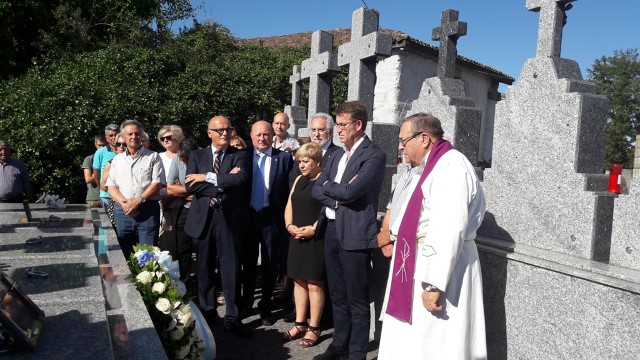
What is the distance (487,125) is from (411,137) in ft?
66.4

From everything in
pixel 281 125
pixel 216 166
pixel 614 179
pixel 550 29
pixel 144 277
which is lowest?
pixel 144 277

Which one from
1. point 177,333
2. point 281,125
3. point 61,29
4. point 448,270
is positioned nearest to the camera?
point 448,270

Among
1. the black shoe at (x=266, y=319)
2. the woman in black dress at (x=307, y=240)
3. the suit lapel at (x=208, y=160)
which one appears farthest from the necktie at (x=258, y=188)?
the black shoe at (x=266, y=319)

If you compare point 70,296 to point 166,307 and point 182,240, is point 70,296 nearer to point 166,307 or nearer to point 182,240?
point 166,307

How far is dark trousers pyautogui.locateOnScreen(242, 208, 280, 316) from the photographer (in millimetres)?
5590

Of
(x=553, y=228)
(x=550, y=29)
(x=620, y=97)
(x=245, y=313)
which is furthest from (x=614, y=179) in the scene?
(x=620, y=97)

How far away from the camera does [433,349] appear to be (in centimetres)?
337

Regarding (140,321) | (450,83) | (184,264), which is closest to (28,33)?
(184,264)

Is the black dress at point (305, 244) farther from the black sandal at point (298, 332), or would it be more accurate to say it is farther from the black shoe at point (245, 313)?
the black shoe at point (245, 313)

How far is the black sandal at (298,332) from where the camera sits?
5.10 metres

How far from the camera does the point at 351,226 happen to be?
429 centimetres

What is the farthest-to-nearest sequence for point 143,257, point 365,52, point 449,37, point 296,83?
point 296,83, point 365,52, point 449,37, point 143,257

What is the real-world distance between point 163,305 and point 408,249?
4.94ft

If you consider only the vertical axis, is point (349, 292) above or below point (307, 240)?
below
